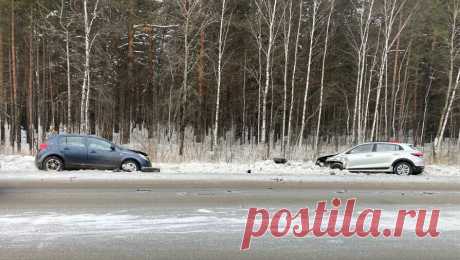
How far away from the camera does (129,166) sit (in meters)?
15.7

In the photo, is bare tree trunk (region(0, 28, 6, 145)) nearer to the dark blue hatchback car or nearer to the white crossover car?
the dark blue hatchback car

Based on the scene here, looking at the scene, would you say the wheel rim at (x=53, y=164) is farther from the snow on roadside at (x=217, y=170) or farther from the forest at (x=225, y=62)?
the forest at (x=225, y=62)

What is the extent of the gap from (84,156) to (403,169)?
12.7 m

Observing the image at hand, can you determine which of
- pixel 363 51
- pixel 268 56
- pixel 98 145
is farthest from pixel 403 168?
pixel 98 145

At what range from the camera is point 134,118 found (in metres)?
43.2

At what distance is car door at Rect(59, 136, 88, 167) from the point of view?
49.2 feet

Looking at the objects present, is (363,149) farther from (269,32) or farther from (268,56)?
(269,32)

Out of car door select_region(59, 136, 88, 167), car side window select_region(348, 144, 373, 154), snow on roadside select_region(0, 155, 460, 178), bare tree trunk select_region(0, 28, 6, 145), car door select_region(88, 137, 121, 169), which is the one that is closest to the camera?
snow on roadside select_region(0, 155, 460, 178)

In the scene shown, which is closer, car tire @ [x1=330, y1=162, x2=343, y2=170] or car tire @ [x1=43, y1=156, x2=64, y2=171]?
car tire @ [x1=43, y1=156, x2=64, y2=171]

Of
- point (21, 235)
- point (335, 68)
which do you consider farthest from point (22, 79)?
point (21, 235)

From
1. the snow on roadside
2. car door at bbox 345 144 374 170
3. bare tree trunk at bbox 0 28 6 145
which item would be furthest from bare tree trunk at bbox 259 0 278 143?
bare tree trunk at bbox 0 28 6 145

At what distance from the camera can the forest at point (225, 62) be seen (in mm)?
26697

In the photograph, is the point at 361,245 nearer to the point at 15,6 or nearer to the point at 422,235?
the point at 422,235

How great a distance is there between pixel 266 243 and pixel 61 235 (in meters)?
3.24
